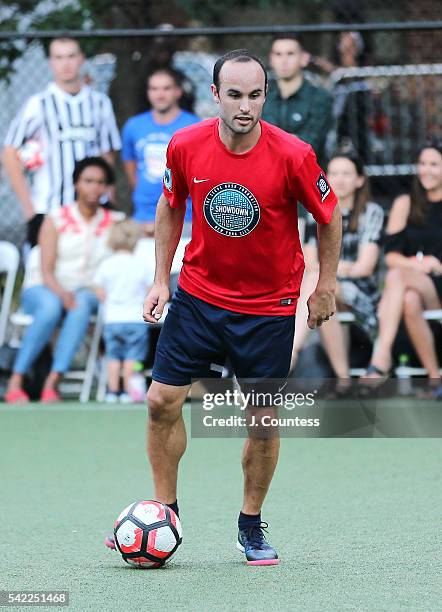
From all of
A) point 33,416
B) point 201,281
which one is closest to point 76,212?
point 33,416

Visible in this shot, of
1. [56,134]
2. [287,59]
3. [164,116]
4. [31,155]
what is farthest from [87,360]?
[287,59]

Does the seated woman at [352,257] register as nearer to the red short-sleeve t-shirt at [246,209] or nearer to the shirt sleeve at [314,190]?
the red short-sleeve t-shirt at [246,209]

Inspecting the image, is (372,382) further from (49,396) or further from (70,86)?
(70,86)

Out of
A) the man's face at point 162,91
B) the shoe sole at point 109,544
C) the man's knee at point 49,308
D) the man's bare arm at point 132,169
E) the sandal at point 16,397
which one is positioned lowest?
the sandal at point 16,397

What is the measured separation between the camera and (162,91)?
9695mm

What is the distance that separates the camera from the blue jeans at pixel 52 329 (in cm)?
959

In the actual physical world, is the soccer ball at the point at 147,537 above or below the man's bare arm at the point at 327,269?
below

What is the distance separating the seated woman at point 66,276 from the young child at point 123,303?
0.56 ft

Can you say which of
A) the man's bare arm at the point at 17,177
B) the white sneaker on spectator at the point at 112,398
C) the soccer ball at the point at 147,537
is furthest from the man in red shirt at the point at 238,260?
the man's bare arm at the point at 17,177

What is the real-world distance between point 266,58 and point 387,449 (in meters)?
5.24

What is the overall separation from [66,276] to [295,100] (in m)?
2.08

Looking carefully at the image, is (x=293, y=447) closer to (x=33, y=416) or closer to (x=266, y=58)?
(x=33, y=416)

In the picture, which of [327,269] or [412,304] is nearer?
[327,269]

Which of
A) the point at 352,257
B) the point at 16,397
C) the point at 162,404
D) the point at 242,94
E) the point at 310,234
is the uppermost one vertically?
the point at 242,94
